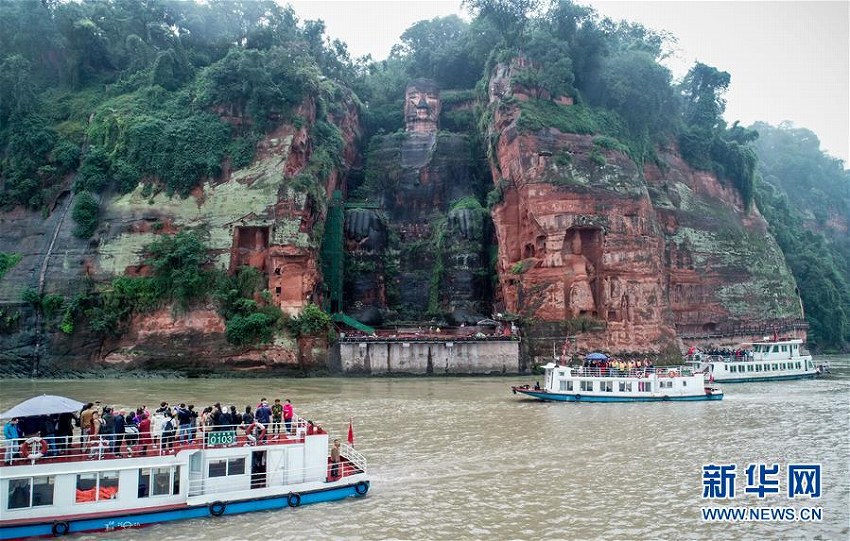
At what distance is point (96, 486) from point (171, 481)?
61.4 inches

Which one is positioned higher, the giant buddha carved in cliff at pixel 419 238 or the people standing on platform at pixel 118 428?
the giant buddha carved in cliff at pixel 419 238

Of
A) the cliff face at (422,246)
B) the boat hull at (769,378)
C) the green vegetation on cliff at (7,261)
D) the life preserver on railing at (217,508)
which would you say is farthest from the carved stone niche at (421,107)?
the life preserver on railing at (217,508)

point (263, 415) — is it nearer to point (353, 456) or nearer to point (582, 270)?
point (353, 456)

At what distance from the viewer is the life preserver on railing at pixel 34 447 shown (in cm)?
1441

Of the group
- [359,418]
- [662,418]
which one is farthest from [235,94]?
[662,418]

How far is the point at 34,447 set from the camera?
14453 mm

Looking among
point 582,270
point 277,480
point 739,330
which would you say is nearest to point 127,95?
point 582,270

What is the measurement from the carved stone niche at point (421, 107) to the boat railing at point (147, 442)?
188 ft

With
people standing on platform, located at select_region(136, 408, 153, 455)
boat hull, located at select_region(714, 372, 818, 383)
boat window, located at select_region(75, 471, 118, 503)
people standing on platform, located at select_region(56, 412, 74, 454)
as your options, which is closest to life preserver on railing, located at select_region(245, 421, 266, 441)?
people standing on platform, located at select_region(136, 408, 153, 455)

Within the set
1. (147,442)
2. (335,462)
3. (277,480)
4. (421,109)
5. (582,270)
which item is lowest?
(277,480)

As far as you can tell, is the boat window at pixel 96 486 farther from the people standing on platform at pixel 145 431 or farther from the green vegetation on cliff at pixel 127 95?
the green vegetation on cliff at pixel 127 95

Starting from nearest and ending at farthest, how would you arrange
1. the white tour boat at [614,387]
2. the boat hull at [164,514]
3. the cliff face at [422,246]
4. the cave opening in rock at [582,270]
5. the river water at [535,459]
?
1. the boat hull at [164,514]
2. the river water at [535,459]
3. the white tour boat at [614,387]
4. the cave opening in rock at [582,270]
5. the cliff face at [422,246]

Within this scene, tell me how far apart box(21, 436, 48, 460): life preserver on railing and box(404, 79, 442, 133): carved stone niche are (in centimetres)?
6015

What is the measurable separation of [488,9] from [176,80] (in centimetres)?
3090
